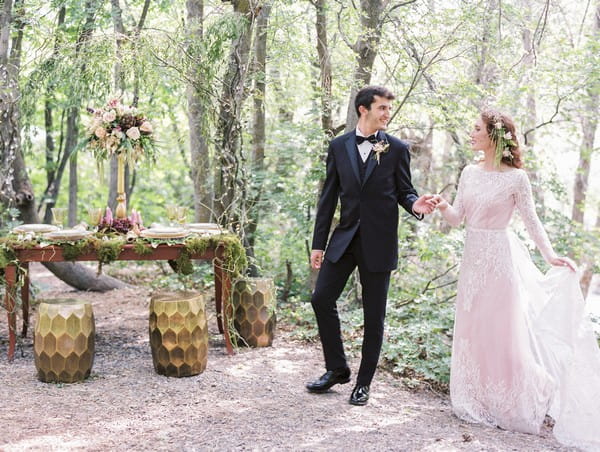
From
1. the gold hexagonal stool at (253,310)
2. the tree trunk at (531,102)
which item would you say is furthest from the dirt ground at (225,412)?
the tree trunk at (531,102)

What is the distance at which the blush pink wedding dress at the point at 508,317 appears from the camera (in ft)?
11.3

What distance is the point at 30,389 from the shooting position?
12.5 ft

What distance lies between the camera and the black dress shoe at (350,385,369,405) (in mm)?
3615

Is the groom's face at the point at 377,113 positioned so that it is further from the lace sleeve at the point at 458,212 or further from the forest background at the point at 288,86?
the forest background at the point at 288,86

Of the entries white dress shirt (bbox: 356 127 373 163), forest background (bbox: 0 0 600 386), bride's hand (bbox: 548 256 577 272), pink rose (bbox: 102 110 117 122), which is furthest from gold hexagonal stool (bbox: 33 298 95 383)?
bride's hand (bbox: 548 256 577 272)

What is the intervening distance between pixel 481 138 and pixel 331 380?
1755 mm

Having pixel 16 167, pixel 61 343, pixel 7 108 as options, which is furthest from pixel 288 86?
pixel 61 343

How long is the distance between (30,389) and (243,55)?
126 inches

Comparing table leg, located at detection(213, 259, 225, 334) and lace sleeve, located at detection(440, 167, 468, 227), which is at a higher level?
lace sleeve, located at detection(440, 167, 468, 227)

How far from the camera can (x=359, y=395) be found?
3.63 meters

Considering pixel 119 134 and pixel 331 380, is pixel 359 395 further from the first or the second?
pixel 119 134

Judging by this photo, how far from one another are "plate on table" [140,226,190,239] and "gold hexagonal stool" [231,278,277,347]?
27.7 inches

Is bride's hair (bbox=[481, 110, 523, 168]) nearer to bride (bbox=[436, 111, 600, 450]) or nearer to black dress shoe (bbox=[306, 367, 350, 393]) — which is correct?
bride (bbox=[436, 111, 600, 450])

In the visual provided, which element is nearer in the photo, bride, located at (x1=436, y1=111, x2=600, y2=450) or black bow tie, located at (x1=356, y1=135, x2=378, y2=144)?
bride, located at (x1=436, y1=111, x2=600, y2=450)
